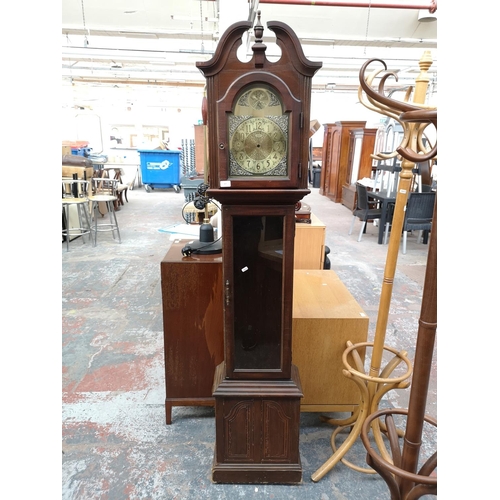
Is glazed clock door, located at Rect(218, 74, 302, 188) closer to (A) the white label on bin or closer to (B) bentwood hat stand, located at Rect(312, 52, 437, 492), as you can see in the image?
(B) bentwood hat stand, located at Rect(312, 52, 437, 492)

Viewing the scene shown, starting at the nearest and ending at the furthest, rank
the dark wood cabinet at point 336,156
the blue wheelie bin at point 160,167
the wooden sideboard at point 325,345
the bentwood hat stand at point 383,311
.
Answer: the bentwood hat stand at point 383,311 → the wooden sideboard at point 325,345 → the dark wood cabinet at point 336,156 → the blue wheelie bin at point 160,167

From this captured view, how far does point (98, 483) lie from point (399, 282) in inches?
137

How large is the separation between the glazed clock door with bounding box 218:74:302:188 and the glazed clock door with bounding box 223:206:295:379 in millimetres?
123

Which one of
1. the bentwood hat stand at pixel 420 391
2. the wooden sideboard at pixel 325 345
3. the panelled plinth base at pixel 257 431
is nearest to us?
the bentwood hat stand at pixel 420 391

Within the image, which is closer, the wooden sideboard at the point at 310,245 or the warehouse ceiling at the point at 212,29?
the wooden sideboard at the point at 310,245

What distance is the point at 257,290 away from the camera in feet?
5.01

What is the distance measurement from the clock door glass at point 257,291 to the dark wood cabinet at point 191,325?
0.35 m

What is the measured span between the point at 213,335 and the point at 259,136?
3.48ft

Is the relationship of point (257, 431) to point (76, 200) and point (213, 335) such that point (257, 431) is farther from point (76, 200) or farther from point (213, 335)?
point (76, 200)

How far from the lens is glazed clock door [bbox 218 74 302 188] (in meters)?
1.28

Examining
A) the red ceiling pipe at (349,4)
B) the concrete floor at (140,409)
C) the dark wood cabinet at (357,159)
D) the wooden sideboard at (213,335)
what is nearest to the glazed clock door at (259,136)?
the wooden sideboard at (213,335)

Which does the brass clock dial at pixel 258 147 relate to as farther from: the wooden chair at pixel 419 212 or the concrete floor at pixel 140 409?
the wooden chair at pixel 419 212

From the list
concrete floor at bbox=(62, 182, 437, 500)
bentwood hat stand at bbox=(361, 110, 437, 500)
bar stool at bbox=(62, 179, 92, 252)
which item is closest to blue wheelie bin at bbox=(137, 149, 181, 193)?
bar stool at bbox=(62, 179, 92, 252)

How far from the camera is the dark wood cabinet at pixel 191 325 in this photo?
185 centimetres
